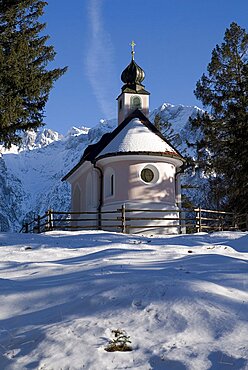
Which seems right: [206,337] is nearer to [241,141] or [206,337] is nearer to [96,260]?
[96,260]

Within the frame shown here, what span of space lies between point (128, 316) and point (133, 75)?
81.8 ft

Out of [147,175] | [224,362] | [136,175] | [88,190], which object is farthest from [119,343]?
[88,190]

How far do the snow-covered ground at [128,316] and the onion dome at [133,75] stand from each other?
22044 mm

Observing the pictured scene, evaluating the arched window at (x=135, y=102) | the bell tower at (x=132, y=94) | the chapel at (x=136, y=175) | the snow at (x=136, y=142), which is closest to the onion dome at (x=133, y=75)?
the bell tower at (x=132, y=94)

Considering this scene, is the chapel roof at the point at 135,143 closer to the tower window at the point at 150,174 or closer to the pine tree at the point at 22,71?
the tower window at the point at 150,174

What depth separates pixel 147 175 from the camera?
70.5 ft

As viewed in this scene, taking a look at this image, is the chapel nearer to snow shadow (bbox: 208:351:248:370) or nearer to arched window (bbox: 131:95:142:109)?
arched window (bbox: 131:95:142:109)

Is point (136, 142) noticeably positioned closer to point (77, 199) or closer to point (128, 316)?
point (77, 199)

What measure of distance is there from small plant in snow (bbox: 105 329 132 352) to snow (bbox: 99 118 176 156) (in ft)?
56.8

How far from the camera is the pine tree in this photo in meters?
16.5

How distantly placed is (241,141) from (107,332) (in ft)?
68.1

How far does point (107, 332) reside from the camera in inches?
→ 170

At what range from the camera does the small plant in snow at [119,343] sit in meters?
4.03

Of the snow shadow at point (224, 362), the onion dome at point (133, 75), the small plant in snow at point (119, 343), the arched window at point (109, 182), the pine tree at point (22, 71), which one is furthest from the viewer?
the onion dome at point (133, 75)
